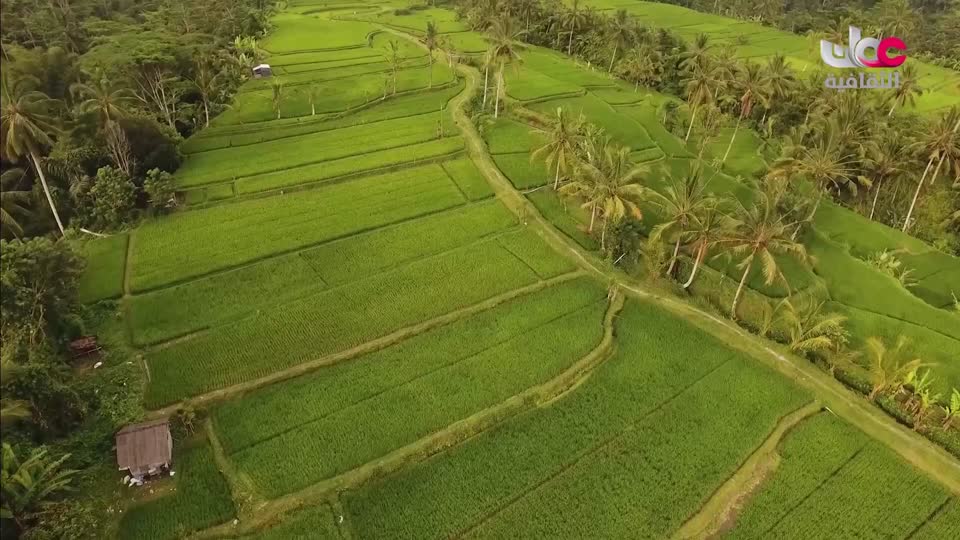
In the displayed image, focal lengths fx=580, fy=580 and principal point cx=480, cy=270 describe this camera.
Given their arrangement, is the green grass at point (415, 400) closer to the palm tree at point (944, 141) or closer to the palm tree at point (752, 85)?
the palm tree at point (944, 141)

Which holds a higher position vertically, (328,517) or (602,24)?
(602,24)

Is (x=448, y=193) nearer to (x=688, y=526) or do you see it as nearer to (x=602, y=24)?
(x=688, y=526)

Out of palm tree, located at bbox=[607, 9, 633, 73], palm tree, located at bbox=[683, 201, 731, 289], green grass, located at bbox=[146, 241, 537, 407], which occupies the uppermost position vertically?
palm tree, located at bbox=[607, 9, 633, 73]

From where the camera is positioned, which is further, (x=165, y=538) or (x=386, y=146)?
(x=386, y=146)

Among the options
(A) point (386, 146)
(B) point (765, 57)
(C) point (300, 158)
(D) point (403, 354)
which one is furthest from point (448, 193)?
(B) point (765, 57)

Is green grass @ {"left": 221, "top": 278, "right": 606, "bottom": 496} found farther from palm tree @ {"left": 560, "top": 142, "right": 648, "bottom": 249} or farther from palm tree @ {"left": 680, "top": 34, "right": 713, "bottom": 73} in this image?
palm tree @ {"left": 680, "top": 34, "right": 713, "bottom": 73}

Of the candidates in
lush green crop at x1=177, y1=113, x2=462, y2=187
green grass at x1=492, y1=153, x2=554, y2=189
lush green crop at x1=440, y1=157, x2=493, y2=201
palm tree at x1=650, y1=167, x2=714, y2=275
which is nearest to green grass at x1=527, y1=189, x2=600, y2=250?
green grass at x1=492, y1=153, x2=554, y2=189
